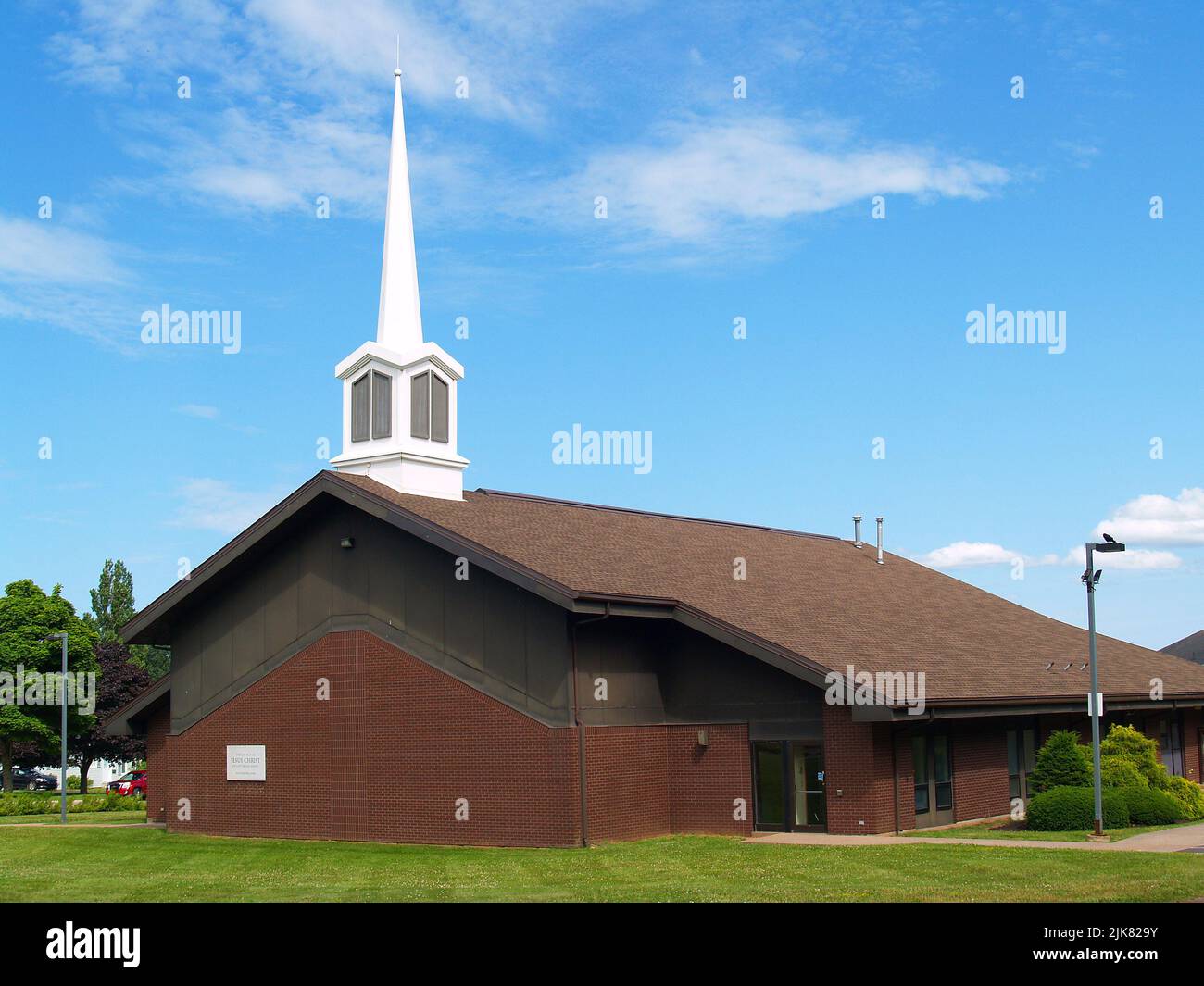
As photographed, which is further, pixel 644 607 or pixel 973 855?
pixel 644 607

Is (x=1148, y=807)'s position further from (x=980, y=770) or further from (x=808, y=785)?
(x=808, y=785)

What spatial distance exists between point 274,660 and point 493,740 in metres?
6.08

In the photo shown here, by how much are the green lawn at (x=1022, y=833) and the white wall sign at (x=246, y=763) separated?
13222 millimetres

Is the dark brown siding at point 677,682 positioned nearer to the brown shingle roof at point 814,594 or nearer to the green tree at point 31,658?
the brown shingle roof at point 814,594

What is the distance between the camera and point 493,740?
25.9m

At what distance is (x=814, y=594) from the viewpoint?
33.3 m

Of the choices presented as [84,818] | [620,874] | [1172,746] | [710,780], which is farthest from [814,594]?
[84,818]

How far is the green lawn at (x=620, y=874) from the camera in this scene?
57.5 feet

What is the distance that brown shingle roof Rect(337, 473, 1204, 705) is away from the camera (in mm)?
27266

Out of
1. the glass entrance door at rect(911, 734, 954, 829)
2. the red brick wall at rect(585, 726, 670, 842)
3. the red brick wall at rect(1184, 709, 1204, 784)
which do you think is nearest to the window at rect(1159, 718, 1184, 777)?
the red brick wall at rect(1184, 709, 1204, 784)

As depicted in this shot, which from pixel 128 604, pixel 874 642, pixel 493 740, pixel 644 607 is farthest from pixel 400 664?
pixel 128 604

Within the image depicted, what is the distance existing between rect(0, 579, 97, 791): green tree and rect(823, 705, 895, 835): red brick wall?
4576 cm
